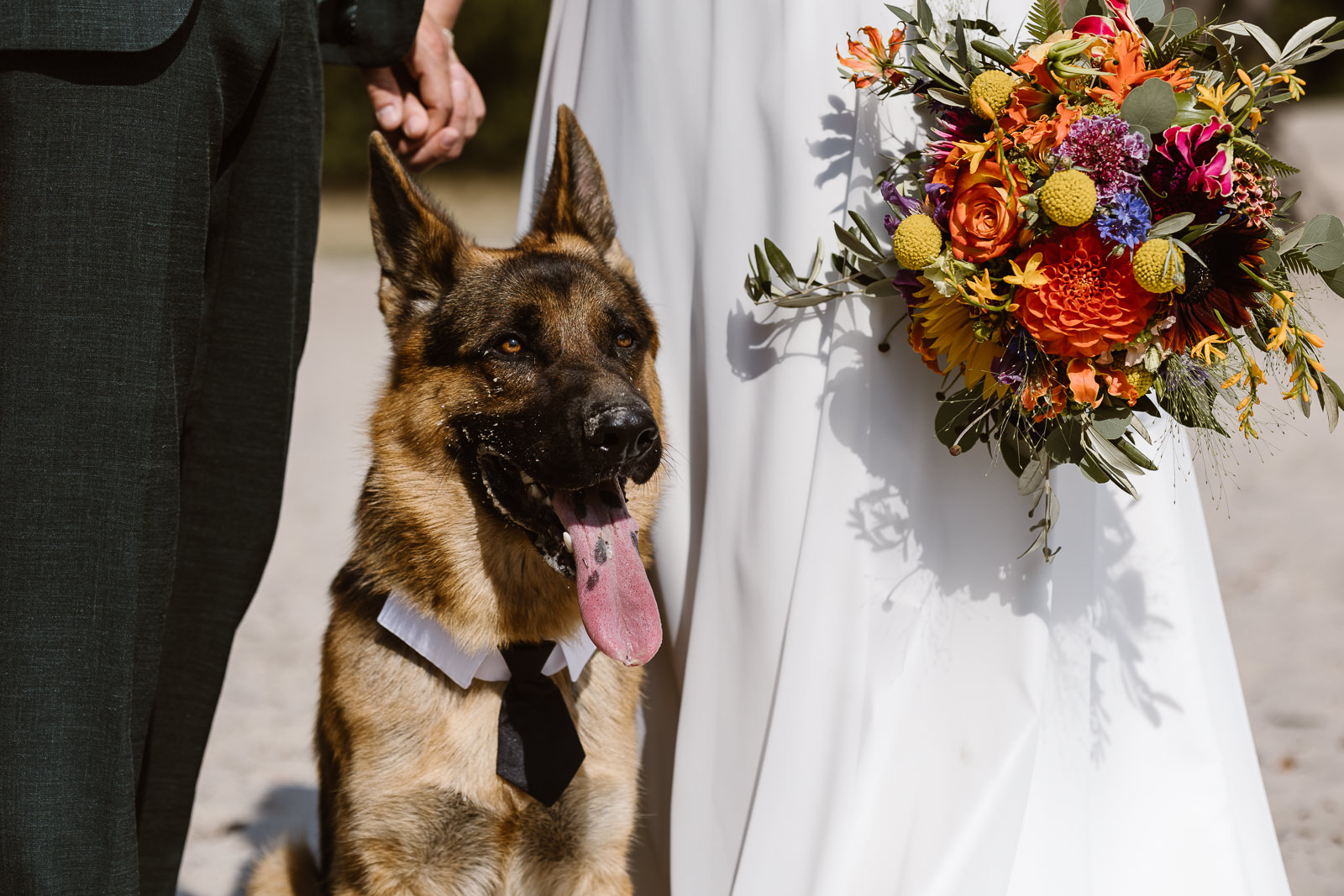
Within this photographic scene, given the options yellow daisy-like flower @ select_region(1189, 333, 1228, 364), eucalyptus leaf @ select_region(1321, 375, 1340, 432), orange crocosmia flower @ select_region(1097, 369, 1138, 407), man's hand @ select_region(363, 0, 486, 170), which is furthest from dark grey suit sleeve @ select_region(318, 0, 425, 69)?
eucalyptus leaf @ select_region(1321, 375, 1340, 432)

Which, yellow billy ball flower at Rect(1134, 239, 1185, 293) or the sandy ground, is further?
the sandy ground

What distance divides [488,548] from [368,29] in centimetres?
123

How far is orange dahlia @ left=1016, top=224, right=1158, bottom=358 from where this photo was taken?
1836 millimetres

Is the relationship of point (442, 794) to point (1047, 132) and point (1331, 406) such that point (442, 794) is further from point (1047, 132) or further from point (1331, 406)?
point (1331, 406)

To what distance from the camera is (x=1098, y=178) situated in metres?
1.82

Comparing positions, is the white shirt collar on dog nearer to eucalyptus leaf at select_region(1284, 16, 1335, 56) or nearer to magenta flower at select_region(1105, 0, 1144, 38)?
magenta flower at select_region(1105, 0, 1144, 38)

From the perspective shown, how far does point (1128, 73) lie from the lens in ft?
6.10

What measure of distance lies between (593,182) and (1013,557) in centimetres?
127

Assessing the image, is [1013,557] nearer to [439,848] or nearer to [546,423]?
[546,423]

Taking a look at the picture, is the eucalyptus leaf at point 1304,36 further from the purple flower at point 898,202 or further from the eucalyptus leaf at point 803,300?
the eucalyptus leaf at point 803,300

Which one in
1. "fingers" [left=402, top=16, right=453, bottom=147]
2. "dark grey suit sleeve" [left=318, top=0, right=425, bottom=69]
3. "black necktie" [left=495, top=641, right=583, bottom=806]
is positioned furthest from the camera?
"fingers" [left=402, top=16, right=453, bottom=147]

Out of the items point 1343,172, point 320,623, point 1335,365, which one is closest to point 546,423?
point 320,623

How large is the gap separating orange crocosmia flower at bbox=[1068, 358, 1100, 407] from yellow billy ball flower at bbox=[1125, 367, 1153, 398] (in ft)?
0.21

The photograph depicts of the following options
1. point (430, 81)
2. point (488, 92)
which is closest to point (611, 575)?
point (430, 81)
